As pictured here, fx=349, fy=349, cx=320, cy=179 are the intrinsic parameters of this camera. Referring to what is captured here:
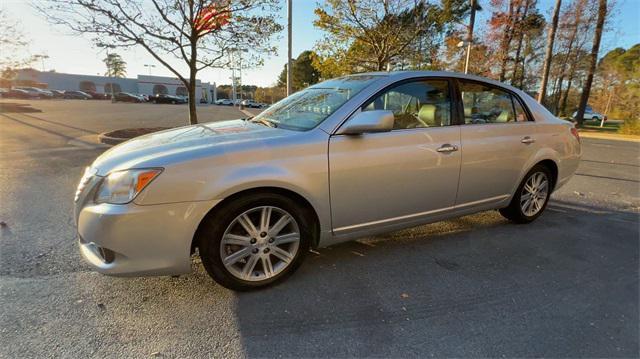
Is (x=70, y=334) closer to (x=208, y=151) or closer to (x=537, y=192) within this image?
(x=208, y=151)

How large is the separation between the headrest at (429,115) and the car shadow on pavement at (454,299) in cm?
123

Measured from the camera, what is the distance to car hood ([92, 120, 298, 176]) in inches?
91.4

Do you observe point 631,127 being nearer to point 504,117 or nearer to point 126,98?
point 504,117

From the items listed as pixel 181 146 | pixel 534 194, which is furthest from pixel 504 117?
pixel 181 146

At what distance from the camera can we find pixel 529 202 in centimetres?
414

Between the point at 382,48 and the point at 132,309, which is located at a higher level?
the point at 382,48

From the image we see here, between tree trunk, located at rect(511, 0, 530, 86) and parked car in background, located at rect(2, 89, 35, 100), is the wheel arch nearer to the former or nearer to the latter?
tree trunk, located at rect(511, 0, 530, 86)

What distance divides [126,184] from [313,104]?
1.70 meters

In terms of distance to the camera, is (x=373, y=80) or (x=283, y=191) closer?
(x=283, y=191)

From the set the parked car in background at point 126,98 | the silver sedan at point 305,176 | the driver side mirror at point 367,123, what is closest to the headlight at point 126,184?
the silver sedan at point 305,176

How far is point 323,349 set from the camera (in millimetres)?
2053

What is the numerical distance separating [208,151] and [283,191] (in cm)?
60

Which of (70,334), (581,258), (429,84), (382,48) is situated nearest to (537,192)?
(581,258)

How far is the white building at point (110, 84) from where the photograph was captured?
225 ft
